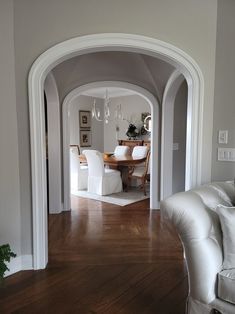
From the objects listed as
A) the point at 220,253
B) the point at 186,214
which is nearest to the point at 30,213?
the point at 186,214

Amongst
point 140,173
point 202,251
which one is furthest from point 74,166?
point 202,251

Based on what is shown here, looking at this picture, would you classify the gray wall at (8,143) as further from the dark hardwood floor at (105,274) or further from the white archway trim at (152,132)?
the white archway trim at (152,132)

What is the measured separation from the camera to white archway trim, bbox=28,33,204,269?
2.29 meters

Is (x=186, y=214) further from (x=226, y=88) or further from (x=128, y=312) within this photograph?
(x=226, y=88)

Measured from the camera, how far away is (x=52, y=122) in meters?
4.07

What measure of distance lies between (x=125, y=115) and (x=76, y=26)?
6.05 meters

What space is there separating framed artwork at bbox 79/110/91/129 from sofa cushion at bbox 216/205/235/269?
6793 mm

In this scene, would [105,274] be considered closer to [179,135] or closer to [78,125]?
[179,135]

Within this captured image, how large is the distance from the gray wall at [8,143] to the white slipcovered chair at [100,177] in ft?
9.33

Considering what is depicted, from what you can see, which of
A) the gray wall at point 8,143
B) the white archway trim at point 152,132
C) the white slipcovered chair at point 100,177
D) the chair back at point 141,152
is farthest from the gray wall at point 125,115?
the gray wall at point 8,143

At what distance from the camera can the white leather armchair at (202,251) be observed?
4.94ft

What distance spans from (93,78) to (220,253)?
3.26m

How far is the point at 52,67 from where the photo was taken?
2389mm

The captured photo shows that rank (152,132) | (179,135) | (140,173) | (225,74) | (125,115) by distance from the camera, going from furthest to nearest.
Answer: (125,115)
(140,173)
(179,135)
(152,132)
(225,74)
